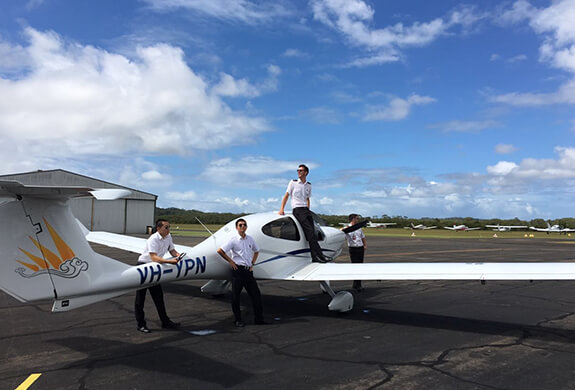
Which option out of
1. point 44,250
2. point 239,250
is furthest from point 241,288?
point 44,250

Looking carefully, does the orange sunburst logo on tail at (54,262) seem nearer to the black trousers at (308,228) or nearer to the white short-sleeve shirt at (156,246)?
the white short-sleeve shirt at (156,246)

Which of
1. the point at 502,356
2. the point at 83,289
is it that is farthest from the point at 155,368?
the point at 502,356

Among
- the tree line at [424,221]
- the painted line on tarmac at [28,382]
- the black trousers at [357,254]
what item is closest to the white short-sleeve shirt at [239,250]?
the painted line on tarmac at [28,382]

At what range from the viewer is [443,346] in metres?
6.20

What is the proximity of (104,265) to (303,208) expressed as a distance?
4308mm

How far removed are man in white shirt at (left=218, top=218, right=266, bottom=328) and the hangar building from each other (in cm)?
3301

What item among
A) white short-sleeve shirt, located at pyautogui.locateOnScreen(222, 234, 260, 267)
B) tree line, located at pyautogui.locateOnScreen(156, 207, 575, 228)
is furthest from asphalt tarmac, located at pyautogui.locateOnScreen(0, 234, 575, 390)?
tree line, located at pyautogui.locateOnScreen(156, 207, 575, 228)

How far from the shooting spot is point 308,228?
8953mm

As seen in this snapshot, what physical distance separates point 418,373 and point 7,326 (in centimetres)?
662

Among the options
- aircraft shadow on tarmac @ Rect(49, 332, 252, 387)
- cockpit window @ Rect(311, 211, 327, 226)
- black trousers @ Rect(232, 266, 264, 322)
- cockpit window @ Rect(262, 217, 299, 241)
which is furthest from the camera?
cockpit window @ Rect(311, 211, 327, 226)

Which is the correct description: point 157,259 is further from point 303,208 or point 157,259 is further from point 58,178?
point 58,178

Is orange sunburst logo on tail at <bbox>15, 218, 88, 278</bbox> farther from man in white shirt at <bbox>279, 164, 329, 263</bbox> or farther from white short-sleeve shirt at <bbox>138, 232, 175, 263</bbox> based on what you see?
man in white shirt at <bbox>279, 164, 329, 263</bbox>

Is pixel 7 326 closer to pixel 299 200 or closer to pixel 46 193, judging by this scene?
pixel 46 193

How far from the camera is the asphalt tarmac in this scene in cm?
478
